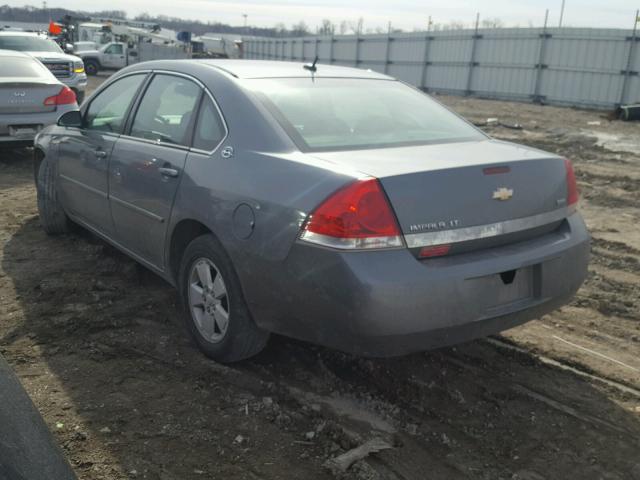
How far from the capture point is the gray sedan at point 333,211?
2.74 metres

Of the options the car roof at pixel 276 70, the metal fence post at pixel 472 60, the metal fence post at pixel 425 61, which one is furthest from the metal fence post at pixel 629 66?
the car roof at pixel 276 70

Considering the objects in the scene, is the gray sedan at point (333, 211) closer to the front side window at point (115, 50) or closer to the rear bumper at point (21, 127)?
the rear bumper at point (21, 127)

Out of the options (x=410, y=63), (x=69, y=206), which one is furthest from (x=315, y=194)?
(x=410, y=63)

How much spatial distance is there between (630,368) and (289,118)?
7.68 ft

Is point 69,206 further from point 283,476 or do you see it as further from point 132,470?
point 283,476

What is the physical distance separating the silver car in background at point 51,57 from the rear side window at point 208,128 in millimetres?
13201

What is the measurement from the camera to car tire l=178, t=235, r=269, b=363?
326cm

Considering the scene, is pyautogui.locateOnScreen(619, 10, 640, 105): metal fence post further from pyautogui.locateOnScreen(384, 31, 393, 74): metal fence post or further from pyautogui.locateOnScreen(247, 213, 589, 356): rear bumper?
pyautogui.locateOnScreen(247, 213, 589, 356): rear bumper

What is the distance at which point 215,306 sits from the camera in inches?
136

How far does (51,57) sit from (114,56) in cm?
2305

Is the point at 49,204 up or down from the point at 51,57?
down

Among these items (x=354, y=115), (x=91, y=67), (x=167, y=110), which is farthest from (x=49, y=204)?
(x=91, y=67)

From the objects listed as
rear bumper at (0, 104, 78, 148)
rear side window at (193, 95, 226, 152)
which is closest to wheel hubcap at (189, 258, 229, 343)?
rear side window at (193, 95, 226, 152)

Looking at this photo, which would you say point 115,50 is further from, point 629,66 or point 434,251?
point 434,251
